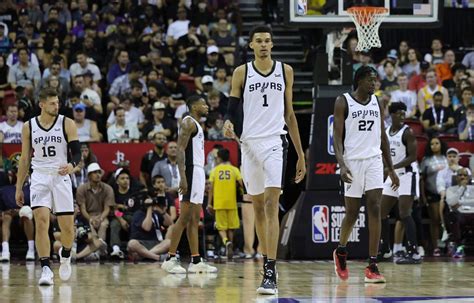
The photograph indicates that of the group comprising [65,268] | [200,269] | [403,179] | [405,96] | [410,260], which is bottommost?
[410,260]

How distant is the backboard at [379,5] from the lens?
1598 cm

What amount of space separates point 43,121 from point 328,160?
5943 millimetres

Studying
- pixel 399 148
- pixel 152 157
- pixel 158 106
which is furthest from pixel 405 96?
pixel 152 157

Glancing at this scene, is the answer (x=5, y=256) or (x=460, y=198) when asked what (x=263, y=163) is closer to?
(x=5, y=256)

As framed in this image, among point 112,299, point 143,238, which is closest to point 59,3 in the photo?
point 143,238

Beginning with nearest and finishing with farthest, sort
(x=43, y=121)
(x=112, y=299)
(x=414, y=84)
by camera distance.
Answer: (x=112, y=299) → (x=43, y=121) → (x=414, y=84)

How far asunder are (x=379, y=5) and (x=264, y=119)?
6729 millimetres

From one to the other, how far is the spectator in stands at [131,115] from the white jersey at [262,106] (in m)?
9.62

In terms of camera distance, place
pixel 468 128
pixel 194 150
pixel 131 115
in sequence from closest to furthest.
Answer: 1. pixel 194 150
2. pixel 468 128
3. pixel 131 115

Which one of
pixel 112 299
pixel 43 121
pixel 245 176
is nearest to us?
pixel 112 299

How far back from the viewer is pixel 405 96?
20609mm

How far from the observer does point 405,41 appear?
2375 centimetres

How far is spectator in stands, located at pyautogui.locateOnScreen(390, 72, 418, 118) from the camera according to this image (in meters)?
20.5

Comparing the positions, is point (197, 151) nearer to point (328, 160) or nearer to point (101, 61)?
point (328, 160)
